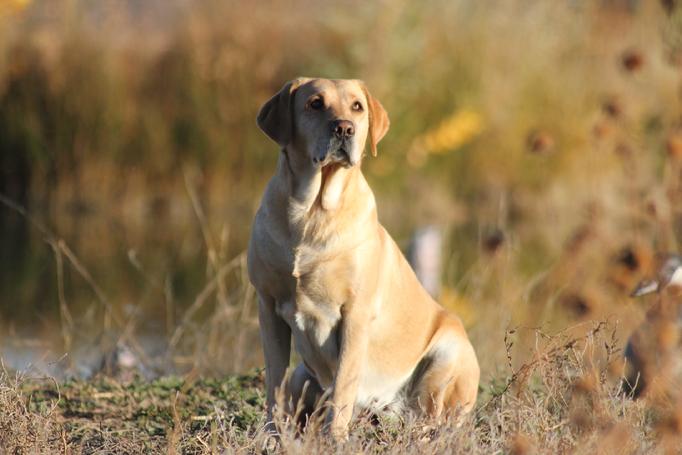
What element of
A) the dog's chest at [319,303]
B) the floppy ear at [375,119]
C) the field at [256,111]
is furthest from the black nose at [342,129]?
the field at [256,111]

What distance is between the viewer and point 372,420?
14.9 feet

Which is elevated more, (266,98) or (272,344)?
(272,344)

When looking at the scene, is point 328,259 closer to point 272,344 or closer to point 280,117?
point 272,344

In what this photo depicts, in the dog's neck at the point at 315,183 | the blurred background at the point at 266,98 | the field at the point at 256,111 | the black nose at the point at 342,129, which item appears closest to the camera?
the black nose at the point at 342,129

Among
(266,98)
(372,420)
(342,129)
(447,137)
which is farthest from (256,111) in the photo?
(342,129)

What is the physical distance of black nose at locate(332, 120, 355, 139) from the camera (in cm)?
412

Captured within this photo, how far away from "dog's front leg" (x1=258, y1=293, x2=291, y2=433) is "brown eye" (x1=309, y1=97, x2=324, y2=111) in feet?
2.34

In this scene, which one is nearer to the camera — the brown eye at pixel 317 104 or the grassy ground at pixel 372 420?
the grassy ground at pixel 372 420

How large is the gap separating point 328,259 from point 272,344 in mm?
417

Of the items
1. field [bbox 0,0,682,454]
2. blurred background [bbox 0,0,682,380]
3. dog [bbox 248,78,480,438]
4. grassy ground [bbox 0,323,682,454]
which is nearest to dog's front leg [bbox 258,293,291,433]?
dog [bbox 248,78,480,438]

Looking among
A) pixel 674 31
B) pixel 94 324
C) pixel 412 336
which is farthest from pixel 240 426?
pixel 94 324

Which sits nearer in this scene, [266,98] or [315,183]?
[315,183]

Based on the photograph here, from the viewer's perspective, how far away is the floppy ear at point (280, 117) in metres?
4.30

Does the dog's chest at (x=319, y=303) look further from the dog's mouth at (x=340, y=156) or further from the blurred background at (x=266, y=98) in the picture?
the blurred background at (x=266, y=98)
